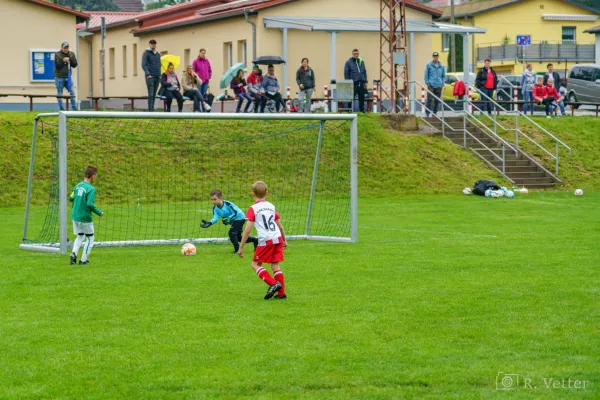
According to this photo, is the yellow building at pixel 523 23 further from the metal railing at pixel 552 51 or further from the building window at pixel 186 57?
the building window at pixel 186 57

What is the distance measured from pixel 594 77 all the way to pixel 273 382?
42078 millimetres

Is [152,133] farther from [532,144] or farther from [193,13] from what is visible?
[193,13]

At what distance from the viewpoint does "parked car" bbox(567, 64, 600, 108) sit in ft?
155

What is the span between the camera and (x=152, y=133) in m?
29.6

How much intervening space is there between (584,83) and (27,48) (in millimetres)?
24176

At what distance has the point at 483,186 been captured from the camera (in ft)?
93.6

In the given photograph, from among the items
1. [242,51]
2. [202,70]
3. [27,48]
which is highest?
[242,51]

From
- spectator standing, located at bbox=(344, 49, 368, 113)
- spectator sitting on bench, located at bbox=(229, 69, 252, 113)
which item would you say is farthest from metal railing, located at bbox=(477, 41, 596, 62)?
spectator sitting on bench, located at bbox=(229, 69, 252, 113)

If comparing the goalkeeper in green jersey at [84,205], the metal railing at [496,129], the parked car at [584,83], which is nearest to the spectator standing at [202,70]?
the metal railing at [496,129]

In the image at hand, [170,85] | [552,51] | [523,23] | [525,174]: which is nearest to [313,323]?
[170,85]

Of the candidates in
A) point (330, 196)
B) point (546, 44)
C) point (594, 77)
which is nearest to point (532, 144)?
point (330, 196)

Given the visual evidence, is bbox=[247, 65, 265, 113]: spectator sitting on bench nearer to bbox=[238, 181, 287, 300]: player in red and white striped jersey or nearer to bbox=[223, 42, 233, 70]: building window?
bbox=[223, 42, 233, 70]: building window

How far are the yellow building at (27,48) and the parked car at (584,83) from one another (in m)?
22.3

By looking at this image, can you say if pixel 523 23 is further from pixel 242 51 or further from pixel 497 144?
pixel 497 144
